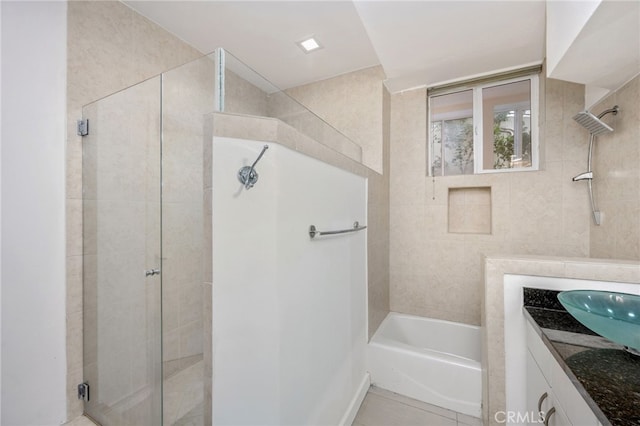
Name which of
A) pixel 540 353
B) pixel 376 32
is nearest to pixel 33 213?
pixel 376 32

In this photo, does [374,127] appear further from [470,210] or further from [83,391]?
[83,391]

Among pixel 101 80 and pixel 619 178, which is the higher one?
pixel 101 80

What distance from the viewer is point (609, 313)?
39.3 inches

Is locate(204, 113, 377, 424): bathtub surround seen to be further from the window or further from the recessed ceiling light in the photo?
the window

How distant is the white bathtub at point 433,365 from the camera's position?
1628mm

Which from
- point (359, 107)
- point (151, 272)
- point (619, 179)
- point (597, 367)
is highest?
point (359, 107)

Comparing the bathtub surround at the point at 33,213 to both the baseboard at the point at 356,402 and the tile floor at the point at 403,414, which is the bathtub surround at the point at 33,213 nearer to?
the baseboard at the point at 356,402

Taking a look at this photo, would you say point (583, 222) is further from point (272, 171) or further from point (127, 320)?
point (127, 320)

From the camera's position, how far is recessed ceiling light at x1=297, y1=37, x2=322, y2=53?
1932mm

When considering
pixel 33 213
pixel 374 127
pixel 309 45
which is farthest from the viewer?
pixel 374 127

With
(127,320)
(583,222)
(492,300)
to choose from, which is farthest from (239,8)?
(583,222)

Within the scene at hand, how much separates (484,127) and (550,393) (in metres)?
2.02

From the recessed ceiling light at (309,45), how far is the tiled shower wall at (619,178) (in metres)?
1.89

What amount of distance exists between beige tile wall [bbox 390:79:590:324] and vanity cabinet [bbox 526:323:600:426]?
77 centimetres
